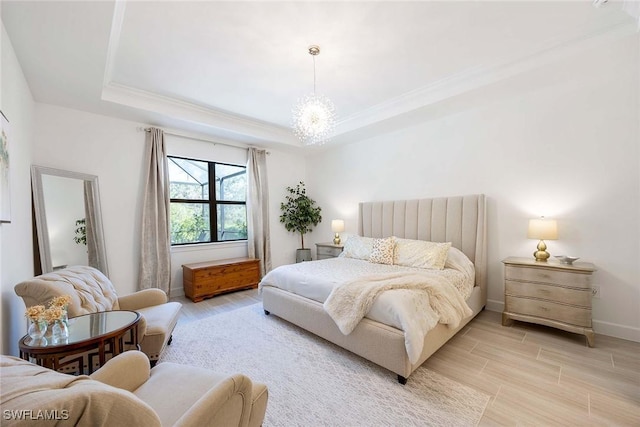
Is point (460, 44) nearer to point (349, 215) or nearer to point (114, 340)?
point (349, 215)

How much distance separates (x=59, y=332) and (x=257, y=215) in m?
3.57

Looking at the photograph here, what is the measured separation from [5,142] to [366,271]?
3275 mm

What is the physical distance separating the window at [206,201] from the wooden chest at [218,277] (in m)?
0.59

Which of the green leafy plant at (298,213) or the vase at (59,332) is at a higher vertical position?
the green leafy plant at (298,213)

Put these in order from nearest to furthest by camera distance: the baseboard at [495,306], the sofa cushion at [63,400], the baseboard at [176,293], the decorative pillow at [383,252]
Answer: the sofa cushion at [63,400] < the baseboard at [495,306] < the decorative pillow at [383,252] < the baseboard at [176,293]

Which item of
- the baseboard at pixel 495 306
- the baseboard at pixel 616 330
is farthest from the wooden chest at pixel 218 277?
the baseboard at pixel 616 330

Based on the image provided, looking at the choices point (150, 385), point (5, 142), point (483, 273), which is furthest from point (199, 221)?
point (483, 273)

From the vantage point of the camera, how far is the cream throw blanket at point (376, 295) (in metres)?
2.29

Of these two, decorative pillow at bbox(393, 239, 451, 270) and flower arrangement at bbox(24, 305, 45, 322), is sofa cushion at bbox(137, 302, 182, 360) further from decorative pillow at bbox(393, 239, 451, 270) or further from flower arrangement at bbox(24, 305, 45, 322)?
decorative pillow at bbox(393, 239, 451, 270)

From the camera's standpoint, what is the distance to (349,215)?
17.1 feet

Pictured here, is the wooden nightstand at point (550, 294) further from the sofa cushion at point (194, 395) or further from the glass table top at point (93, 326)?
the glass table top at point (93, 326)

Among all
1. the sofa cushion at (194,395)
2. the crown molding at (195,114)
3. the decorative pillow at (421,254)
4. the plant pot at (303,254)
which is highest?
the crown molding at (195,114)

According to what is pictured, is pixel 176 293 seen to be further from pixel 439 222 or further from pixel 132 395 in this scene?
pixel 439 222

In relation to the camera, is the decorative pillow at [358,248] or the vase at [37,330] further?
the decorative pillow at [358,248]
